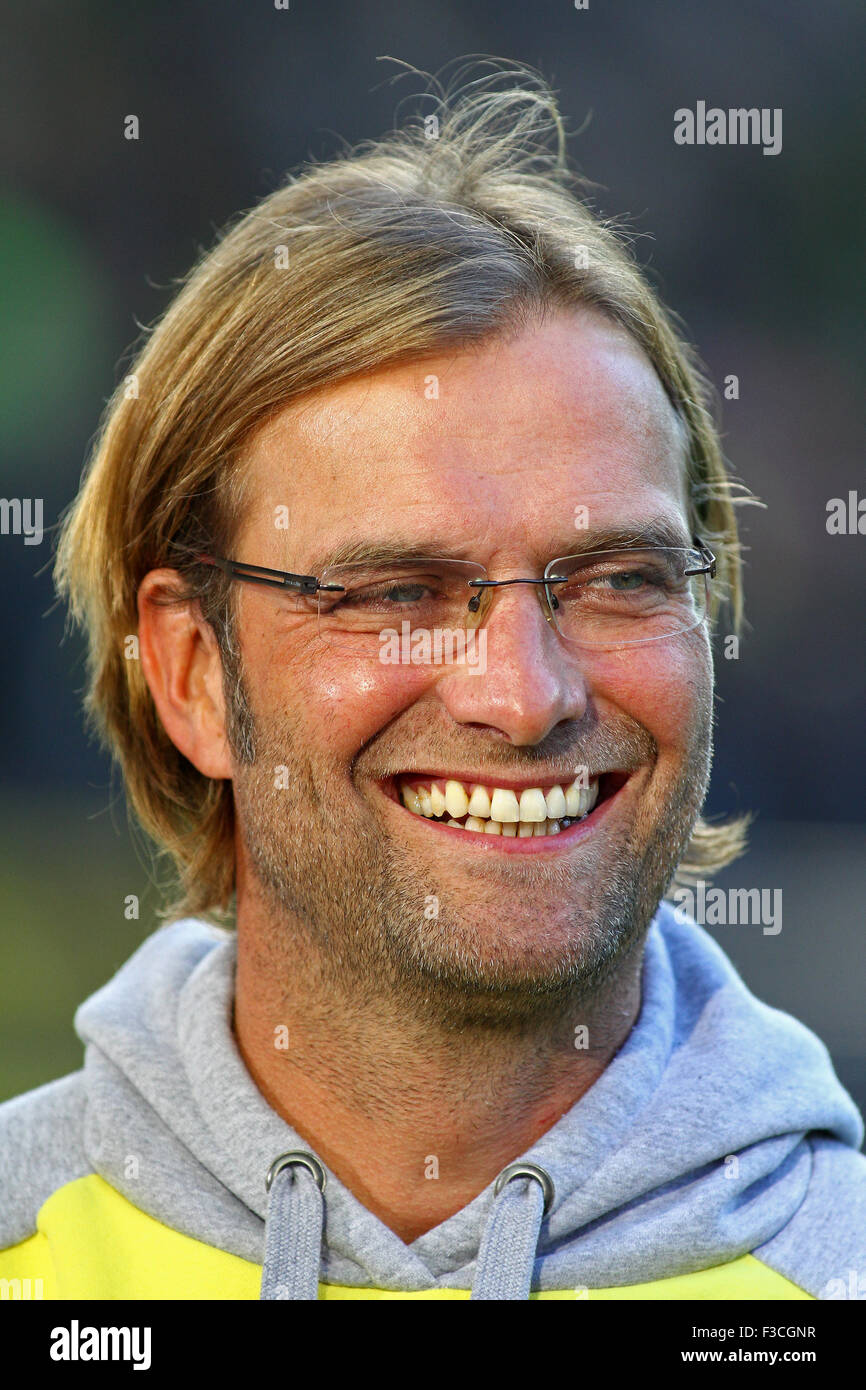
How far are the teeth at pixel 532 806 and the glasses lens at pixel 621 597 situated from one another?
0.21 metres

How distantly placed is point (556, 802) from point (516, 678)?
190 mm

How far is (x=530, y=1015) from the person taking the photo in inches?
74.0

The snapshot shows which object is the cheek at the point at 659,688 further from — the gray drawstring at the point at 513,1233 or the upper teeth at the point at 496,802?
the gray drawstring at the point at 513,1233

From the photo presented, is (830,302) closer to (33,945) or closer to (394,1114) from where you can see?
(33,945)

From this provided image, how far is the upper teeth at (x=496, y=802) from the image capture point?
6.08 feet

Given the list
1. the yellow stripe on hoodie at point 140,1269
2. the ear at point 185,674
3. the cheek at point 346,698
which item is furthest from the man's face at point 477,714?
the yellow stripe on hoodie at point 140,1269

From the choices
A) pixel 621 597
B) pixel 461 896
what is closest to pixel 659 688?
pixel 621 597

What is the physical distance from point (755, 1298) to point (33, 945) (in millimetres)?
5733

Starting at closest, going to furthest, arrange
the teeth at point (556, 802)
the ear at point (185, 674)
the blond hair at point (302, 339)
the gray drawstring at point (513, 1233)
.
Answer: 1. the gray drawstring at point (513, 1233)
2. the teeth at point (556, 802)
3. the blond hair at point (302, 339)
4. the ear at point (185, 674)

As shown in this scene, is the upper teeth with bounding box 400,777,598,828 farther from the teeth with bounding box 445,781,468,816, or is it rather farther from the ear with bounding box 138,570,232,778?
the ear with bounding box 138,570,232,778

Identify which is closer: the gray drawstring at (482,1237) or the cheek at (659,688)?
the gray drawstring at (482,1237)

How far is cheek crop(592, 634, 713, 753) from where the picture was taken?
1898 millimetres

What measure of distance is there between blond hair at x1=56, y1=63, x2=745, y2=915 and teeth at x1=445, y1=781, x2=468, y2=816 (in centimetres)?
45
